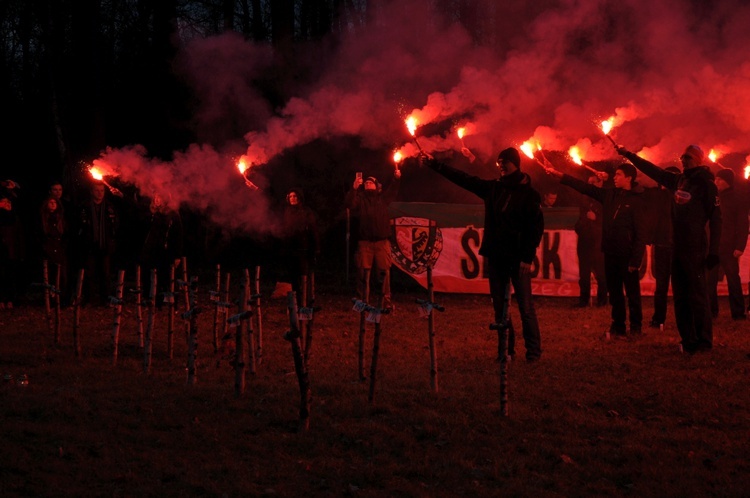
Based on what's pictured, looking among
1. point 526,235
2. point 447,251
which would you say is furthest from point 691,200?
point 447,251

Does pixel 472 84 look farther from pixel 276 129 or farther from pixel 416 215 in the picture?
pixel 416 215

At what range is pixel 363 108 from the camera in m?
12.2

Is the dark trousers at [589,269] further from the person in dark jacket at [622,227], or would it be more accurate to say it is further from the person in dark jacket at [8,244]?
the person in dark jacket at [8,244]

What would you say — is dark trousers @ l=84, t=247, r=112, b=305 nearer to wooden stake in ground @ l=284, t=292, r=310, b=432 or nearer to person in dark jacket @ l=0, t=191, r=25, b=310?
person in dark jacket @ l=0, t=191, r=25, b=310

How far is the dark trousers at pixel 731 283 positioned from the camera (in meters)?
11.7

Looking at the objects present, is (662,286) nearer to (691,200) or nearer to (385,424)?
(691,200)

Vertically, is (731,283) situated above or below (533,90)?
below

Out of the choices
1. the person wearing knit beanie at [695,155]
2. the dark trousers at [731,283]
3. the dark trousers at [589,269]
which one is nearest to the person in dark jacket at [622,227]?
the person wearing knit beanie at [695,155]

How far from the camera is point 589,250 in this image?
1438cm

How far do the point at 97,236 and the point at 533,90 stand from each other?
7330mm

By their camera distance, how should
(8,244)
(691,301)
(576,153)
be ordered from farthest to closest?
(8,244) < (576,153) < (691,301)

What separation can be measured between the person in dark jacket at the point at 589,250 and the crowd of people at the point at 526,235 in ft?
0.07

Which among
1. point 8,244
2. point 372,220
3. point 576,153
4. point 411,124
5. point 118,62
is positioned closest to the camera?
point 411,124

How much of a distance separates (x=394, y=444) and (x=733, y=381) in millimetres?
3870
